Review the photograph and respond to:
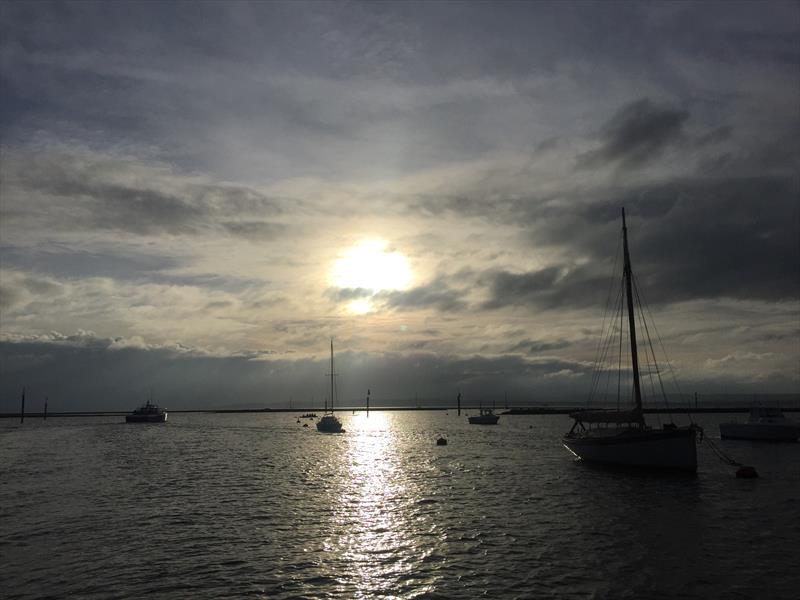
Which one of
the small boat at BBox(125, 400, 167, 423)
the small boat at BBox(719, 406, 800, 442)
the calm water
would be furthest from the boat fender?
the small boat at BBox(125, 400, 167, 423)

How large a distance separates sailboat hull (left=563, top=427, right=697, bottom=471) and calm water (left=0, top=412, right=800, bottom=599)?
1.62m

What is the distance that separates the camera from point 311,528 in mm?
31734

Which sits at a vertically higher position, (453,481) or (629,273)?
(629,273)

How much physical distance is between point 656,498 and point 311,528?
81.7ft

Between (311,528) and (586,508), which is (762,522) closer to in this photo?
(586,508)

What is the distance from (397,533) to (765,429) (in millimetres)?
88130

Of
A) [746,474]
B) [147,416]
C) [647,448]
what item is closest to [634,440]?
[647,448]

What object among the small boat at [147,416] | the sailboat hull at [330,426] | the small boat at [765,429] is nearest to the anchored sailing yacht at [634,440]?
the small boat at [765,429]

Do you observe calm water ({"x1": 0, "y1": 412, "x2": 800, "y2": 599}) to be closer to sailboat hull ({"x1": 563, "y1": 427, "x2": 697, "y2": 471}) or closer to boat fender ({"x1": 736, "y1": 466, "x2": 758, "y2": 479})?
boat fender ({"x1": 736, "y1": 466, "x2": 758, "y2": 479})

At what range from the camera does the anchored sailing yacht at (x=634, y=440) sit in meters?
50.5

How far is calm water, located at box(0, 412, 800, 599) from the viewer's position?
71.9ft

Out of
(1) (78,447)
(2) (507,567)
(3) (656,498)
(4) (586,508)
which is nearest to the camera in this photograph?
(2) (507,567)

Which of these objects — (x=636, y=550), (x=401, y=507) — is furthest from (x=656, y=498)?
(x=401, y=507)

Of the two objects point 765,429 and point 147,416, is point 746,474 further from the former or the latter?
point 147,416
